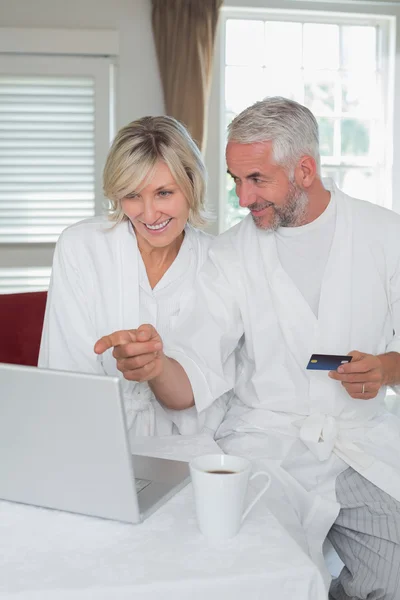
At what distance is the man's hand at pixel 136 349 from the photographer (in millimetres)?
1289

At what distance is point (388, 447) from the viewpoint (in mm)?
1673

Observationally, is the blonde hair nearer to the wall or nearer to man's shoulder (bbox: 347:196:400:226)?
man's shoulder (bbox: 347:196:400:226)

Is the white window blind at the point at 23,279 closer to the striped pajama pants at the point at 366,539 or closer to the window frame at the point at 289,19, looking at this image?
the window frame at the point at 289,19

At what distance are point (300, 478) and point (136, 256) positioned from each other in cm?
71

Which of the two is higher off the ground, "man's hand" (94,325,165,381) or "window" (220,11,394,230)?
"window" (220,11,394,230)

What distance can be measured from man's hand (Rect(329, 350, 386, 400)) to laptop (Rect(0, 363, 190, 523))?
0.61 meters

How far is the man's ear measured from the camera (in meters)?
1.85

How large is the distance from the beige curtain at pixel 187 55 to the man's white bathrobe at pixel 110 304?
2095 millimetres

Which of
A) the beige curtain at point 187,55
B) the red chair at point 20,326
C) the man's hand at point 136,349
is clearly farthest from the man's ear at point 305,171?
the beige curtain at point 187,55

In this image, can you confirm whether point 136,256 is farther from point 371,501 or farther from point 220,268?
point 371,501

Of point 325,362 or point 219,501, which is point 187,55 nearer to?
point 325,362

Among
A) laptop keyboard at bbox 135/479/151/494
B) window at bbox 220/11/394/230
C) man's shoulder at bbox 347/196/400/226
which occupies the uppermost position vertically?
window at bbox 220/11/394/230

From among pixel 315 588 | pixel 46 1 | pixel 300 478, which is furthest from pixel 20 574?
pixel 46 1

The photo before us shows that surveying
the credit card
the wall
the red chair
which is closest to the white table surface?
the credit card
